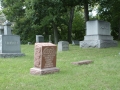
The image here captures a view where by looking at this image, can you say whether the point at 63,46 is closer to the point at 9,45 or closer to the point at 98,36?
the point at 98,36

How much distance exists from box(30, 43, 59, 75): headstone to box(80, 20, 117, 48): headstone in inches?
395

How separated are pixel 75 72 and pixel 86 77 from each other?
2.77 ft

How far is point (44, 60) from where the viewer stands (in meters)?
7.16

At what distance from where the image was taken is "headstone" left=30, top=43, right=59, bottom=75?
278 inches

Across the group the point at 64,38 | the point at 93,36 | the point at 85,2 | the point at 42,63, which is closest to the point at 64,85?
the point at 42,63

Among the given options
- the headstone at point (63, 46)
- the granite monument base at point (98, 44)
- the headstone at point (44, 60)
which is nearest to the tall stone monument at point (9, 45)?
the headstone at point (63, 46)

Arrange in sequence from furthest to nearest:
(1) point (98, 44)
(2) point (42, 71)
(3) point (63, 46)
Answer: (1) point (98, 44) < (3) point (63, 46) < (2) point (42, 71)

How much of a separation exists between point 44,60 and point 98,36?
10.9 meters

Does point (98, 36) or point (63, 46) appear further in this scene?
point (98, 36)

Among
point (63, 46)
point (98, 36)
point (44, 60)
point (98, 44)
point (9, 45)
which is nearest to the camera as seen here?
point (44, 60)

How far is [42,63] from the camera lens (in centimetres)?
710

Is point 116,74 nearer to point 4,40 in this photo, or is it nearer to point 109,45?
point 4,40

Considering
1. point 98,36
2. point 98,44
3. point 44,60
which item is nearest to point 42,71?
point 44,60

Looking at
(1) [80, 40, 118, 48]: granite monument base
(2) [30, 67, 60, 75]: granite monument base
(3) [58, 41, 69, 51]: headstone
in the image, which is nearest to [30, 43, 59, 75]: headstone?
(2) [30, 67, 60, 75]: granite monument base
